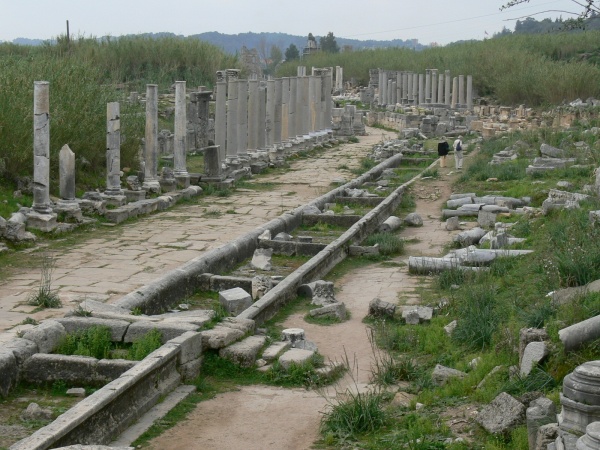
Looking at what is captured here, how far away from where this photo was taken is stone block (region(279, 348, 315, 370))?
358 inches

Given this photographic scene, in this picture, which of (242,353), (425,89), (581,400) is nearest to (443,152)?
(242,353)

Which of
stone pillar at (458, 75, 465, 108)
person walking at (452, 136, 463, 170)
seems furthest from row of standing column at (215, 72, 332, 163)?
stone pillar at (458, 75, 465, 108)

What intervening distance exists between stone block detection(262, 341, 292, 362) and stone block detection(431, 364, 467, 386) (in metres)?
1.57

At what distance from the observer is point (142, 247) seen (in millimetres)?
14938

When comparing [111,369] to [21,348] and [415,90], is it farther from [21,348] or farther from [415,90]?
[415,90]

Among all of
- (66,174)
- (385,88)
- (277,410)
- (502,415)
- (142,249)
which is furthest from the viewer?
(385,88)

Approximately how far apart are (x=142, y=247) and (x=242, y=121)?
11588 millimetres

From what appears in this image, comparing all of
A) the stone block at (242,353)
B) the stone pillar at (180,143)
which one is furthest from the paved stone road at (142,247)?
the stone block at (242,353)

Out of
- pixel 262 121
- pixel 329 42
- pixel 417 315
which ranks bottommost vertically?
pixel 417 315

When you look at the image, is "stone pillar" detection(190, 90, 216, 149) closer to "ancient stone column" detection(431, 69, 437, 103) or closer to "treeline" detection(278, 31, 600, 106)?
"treeline" detection(278, 31, 600, 106)

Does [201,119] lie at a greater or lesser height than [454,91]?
lesser

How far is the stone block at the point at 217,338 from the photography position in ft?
30.6

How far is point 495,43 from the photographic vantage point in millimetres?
58000

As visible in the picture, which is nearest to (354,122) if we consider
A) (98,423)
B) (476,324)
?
(476,324)
